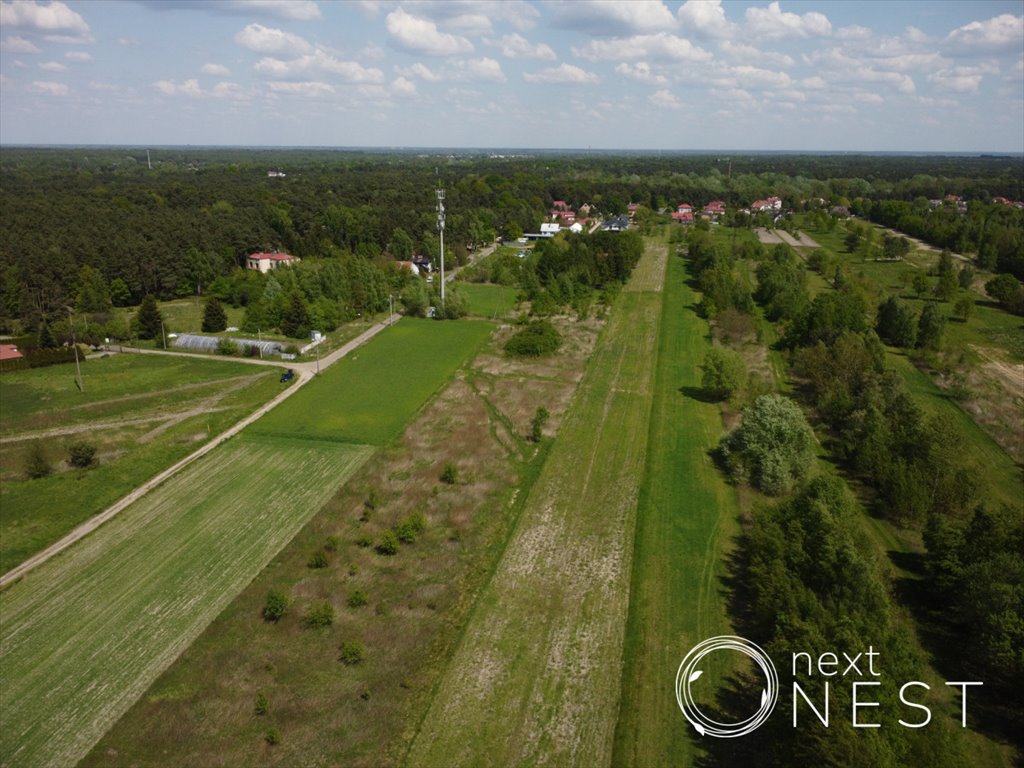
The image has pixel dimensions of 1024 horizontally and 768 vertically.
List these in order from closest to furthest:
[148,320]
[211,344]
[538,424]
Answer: [538,424], [211,344], [148,320]

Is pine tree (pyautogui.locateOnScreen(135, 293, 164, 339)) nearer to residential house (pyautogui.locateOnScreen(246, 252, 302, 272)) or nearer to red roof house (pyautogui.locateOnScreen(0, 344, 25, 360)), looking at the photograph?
red roof house (pyautogui.locateOnScreen(0, 344, 25, 360))

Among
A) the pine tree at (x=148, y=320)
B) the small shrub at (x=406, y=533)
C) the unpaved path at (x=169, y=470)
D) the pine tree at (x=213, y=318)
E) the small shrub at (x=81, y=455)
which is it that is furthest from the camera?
the pine tree at (x=213, y=318)

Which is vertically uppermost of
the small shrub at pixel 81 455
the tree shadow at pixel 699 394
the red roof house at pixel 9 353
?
the red roof house at pixel 9 353

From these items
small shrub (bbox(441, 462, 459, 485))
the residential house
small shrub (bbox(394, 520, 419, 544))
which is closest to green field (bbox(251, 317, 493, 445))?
small shrub (bbox(441, 462, 459, 485))

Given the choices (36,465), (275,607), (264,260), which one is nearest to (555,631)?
(275,607)

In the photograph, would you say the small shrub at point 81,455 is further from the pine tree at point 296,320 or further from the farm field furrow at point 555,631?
the pine tree at point 296,320

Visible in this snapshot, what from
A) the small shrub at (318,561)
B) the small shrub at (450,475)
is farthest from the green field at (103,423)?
the small shrub at (450,475)

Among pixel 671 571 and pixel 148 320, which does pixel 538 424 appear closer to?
pixel 671 571

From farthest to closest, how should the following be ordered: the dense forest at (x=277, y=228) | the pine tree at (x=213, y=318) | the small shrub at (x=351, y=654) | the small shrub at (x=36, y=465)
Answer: the dense forest at (x=277, y=228) → the pine tree at (x=213, y=318) → the small shrub at (x=36, y=465) → the small shrub at (x=351, y=654)
